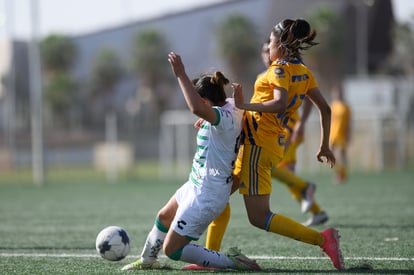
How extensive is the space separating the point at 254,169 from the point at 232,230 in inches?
126

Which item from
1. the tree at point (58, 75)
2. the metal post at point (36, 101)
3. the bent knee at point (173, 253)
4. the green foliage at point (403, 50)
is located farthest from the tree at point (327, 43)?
the bent knee at point (173, 253)

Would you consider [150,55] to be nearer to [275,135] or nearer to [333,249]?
[275,135]

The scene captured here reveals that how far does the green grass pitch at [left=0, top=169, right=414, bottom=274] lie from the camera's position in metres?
6.38

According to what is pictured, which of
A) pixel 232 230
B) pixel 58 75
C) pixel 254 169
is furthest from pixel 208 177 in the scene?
pixel 58 75

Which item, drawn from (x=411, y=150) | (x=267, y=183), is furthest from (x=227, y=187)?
(x=411, y=150)

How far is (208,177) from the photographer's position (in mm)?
A: 5863

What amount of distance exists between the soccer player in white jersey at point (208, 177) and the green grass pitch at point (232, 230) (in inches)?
10.3

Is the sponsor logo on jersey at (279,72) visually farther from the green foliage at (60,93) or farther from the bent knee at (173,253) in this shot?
the green foliage at (60,93)

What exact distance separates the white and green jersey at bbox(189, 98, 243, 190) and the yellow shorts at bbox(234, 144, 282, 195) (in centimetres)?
17

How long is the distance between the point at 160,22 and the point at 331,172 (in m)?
41.6

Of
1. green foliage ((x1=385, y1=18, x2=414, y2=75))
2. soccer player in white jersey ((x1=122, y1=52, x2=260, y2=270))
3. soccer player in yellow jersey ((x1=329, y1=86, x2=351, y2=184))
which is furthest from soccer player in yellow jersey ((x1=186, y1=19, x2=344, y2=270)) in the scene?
green foliage ((x1=385, y1=18, x2=414, y2=75))

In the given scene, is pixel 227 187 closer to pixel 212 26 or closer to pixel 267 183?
pixel 267 183

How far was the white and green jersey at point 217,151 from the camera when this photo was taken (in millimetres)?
5859

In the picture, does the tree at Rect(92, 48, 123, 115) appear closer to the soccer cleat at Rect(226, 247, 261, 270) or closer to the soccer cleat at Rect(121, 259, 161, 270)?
the soccer cleat at Rect(121, 259, 161, 270)
